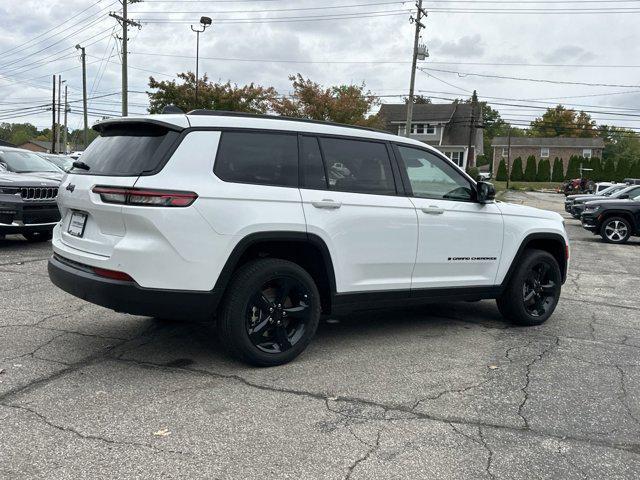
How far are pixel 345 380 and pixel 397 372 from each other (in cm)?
47

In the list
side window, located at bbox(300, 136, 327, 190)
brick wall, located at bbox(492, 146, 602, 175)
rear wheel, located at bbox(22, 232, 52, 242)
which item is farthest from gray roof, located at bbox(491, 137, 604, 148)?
side window, located at bbox(300, 136, 327, 190)

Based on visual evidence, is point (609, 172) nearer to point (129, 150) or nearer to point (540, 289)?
point (540, 289)

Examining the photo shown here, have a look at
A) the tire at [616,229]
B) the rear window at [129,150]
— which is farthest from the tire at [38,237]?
the tire at [616,229]

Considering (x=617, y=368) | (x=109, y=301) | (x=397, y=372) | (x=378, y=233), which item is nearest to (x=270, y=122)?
(x=378, y=233)

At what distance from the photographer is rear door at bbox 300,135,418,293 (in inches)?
177

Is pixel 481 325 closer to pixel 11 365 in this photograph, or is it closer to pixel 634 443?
pixel 634 443

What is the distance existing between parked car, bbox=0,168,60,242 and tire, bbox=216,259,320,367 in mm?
6677

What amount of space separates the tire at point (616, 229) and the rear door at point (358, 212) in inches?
513

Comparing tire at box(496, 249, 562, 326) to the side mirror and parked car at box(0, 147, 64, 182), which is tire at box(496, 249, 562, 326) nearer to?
the side mirror

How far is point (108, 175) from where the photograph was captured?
4113 mm

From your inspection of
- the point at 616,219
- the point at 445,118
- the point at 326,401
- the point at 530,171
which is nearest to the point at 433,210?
the point at 326,401

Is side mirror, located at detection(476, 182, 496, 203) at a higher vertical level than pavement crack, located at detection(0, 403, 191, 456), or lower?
higher

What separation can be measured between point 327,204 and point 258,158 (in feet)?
2.09

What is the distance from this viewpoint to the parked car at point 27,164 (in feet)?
35.2
